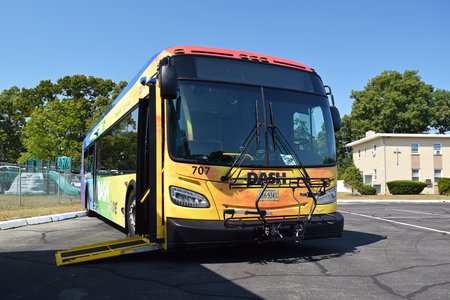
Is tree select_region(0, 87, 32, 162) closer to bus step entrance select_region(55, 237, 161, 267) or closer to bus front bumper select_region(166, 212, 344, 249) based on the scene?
bus step entrance select_region(55, 237, 161, 267)

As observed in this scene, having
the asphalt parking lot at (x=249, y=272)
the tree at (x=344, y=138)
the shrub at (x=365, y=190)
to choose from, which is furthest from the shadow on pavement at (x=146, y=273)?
the tree at (x=344, y=138)

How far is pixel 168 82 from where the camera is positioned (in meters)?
5.99

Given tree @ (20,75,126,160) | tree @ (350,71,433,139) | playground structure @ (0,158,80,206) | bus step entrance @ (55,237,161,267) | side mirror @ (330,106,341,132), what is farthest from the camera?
tree @ (350,71,433,139)

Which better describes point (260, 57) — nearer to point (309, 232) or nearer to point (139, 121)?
point (139, 121)

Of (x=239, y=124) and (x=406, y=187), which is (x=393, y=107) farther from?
(x=239, y=124)

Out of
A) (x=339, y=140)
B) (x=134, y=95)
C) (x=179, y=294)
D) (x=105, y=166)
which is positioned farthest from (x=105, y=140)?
(x=339, y=140)

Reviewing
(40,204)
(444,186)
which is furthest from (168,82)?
(444,186)

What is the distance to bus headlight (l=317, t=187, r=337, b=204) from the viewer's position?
22.7 feet

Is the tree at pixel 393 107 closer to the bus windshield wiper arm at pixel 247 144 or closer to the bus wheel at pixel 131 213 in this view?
the bus wheel at pixel 131 213

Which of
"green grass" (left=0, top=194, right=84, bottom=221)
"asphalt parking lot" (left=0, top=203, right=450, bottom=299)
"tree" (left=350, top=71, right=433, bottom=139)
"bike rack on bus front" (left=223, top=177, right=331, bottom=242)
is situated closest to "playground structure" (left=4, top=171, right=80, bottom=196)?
"green grass" (left=0, top=194, right=84, bottom=221)

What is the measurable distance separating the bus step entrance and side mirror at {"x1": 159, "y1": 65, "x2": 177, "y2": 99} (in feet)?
7.54

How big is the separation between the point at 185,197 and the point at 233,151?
983 mm

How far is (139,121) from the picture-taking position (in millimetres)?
7648

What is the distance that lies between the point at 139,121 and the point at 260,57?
2380 millimetres
